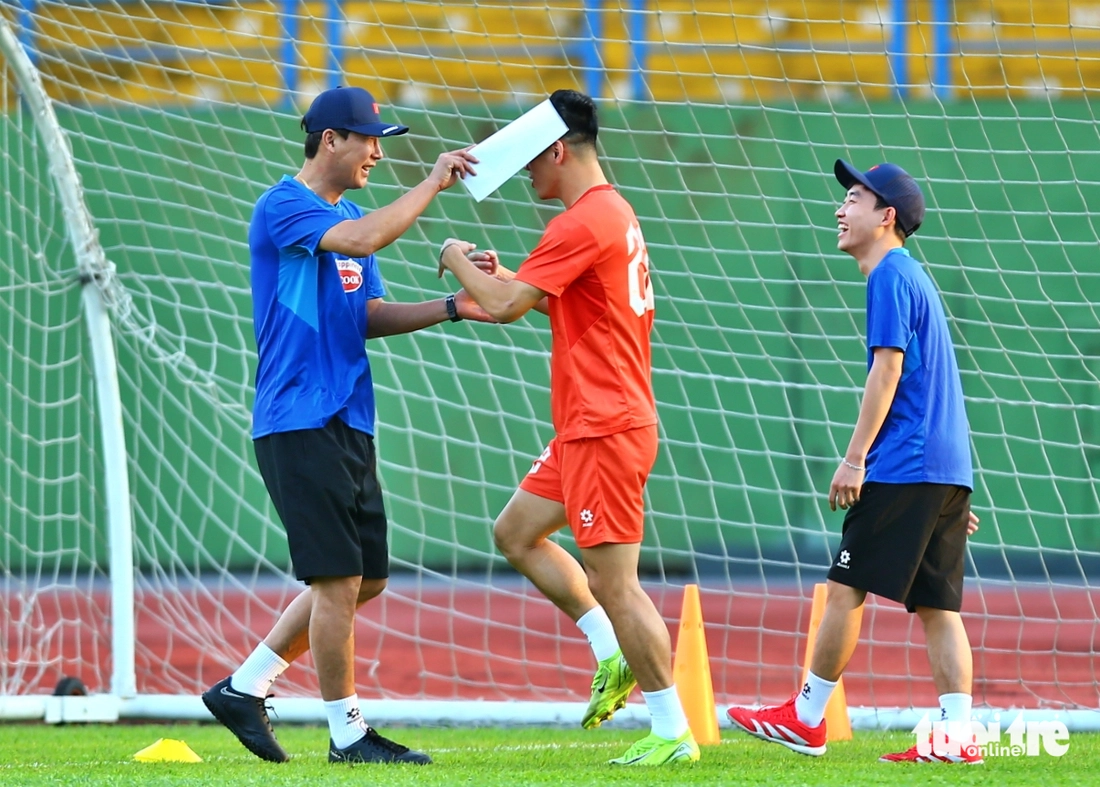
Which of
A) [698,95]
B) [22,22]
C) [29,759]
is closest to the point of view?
[29,759]

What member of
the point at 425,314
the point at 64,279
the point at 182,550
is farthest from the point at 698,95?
the point at 425,314

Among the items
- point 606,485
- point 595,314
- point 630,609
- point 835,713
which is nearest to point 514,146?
point 595,314

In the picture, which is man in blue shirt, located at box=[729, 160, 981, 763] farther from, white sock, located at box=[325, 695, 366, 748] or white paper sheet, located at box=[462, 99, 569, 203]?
white sock, located at box=[325, 695, 366, 748]

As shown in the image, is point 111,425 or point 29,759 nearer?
point 29,759

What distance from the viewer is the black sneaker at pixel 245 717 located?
393 centimetres

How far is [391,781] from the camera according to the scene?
3246mm

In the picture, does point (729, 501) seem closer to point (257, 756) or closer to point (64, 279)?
point (64, 279)

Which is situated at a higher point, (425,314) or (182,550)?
(425,314)

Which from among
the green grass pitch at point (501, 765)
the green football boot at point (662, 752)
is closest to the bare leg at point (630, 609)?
the green football boot at point (662, 752)

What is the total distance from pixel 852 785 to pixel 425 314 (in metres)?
1.84

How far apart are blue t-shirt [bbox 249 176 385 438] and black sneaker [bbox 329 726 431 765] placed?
35.2 inches

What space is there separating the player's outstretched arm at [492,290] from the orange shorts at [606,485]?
0.40 meters

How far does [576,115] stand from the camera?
373cm

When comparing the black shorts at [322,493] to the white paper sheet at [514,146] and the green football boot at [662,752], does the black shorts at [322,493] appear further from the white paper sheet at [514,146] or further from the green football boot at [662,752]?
the green football boot at [662,752]
